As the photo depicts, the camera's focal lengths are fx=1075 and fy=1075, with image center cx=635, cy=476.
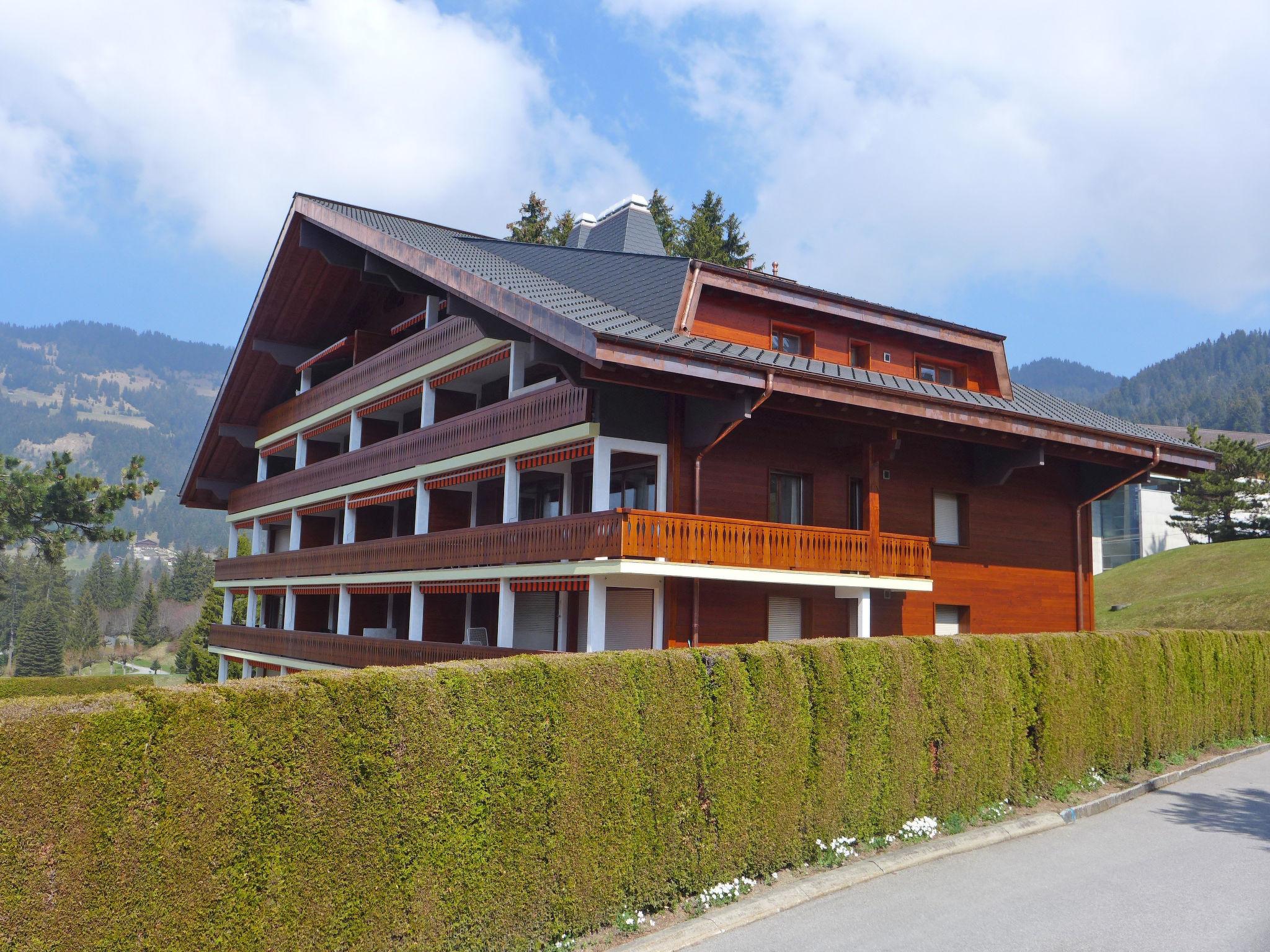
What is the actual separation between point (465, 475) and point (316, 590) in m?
10.8

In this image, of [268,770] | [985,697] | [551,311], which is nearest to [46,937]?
[268,770]

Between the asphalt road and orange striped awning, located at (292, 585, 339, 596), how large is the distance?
2272 cm

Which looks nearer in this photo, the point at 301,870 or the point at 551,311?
the point at 301,870

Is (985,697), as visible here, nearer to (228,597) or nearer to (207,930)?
(207,930)

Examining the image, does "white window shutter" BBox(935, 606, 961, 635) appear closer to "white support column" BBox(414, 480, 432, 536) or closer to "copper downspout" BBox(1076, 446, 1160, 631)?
"copper downspout" BBox(1076, 446, 1160, 631)

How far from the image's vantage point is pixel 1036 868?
1170 centimetres

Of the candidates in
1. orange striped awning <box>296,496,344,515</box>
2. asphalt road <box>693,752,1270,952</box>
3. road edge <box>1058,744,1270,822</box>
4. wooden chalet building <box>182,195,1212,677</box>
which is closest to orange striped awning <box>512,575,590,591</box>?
wooden chalet building <box>182,195,1212,677</box>

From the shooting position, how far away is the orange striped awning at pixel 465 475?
912 inches

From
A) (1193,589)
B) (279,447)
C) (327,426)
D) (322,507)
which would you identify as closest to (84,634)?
(279,447)

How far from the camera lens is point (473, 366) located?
24.9 metres

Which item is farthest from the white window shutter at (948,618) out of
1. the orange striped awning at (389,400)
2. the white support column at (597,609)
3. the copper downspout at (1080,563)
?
the orange striped awning at (389,400)

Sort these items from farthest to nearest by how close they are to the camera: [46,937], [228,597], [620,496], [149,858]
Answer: [228,597] < [620,496] < [149,858] < [46,937]

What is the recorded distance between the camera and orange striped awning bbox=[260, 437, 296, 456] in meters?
36.8

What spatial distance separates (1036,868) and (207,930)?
8.63 meters
